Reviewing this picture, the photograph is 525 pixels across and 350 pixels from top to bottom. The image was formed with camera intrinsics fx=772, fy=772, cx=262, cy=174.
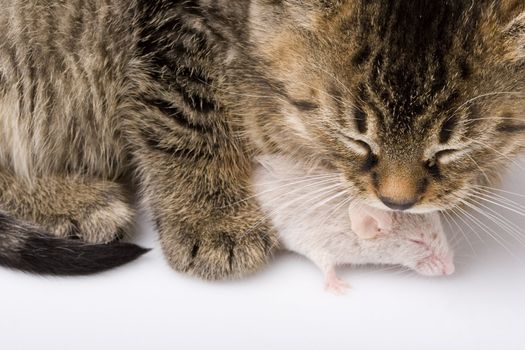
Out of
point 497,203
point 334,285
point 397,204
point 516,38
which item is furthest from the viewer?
point 497,203

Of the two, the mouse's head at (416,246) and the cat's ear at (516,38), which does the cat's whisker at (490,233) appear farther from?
the cat's ear at (516,38)

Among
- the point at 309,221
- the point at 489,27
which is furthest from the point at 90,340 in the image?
the point at 489,27

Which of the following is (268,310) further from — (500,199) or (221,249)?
(500,199)

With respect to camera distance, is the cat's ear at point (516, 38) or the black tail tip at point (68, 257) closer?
the cat's ear at point (516, 38)

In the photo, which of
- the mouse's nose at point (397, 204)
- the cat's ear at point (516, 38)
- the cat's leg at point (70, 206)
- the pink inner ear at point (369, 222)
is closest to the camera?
the cat's ear at point (516, 38)

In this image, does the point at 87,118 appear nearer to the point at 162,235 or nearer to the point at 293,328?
the point at 162,235

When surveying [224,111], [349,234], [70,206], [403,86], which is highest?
[403,86]

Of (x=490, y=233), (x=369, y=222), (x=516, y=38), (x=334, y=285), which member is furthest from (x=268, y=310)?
(x=516, y=38)

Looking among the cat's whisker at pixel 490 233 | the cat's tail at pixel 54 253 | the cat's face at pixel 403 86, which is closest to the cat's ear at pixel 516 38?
the cat's face at pixel 403 86
